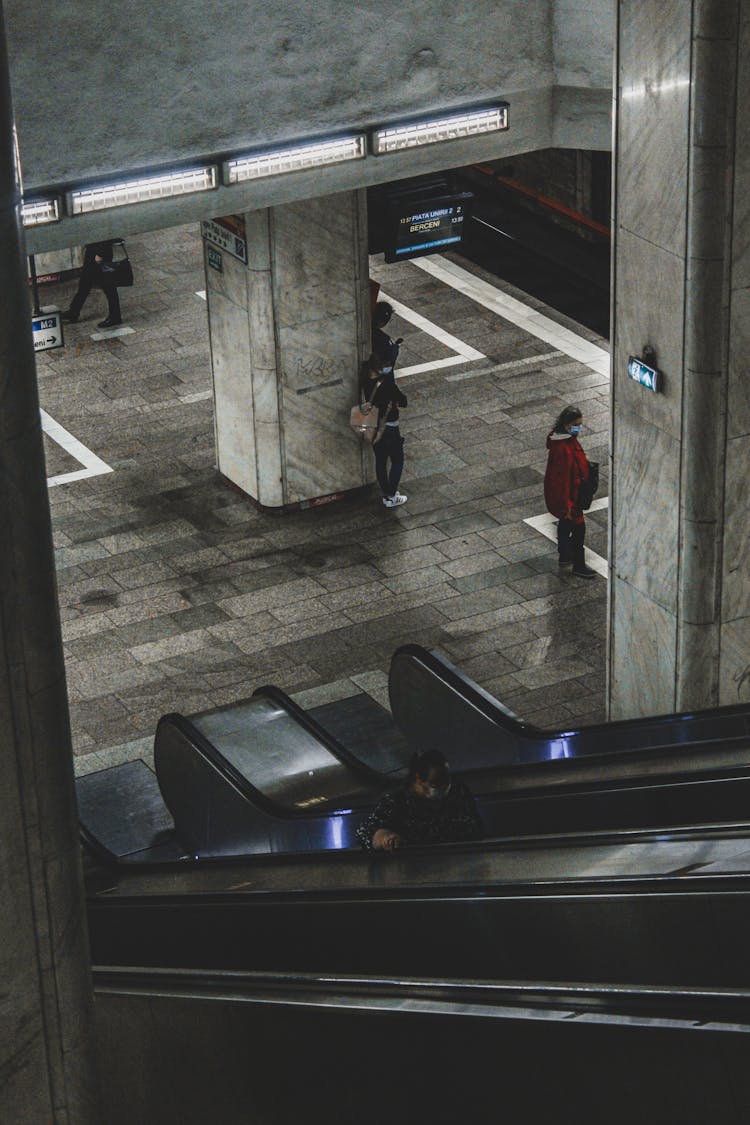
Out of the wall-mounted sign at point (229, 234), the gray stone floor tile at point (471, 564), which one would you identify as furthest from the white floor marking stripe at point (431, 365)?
the gray stone floor tile at point (471, 564)

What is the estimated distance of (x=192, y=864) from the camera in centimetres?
929

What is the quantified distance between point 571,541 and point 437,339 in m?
5.48

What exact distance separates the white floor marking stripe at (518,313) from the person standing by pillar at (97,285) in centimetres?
362

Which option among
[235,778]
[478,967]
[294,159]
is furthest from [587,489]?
[478,967]

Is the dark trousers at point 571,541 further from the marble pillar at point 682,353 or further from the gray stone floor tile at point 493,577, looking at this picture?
the marble pillar at point 682,353

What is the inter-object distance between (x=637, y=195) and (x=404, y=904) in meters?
4.59

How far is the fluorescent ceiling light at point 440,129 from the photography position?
1234cm

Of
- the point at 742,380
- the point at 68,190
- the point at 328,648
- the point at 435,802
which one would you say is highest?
the point at 68,190

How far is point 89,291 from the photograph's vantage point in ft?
65.6

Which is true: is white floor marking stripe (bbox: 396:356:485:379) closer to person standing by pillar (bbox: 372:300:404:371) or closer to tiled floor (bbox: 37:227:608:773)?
tiled floor (bbox: 37:227:608:773)

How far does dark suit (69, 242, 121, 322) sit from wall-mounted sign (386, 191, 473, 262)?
5.27 meters

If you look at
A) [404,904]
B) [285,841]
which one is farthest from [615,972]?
[285,841]

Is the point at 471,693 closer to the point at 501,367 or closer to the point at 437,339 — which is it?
the point at 501,367

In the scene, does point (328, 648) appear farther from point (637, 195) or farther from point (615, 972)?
point (615, 972)
